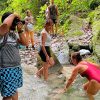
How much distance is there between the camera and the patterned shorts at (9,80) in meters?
5.23

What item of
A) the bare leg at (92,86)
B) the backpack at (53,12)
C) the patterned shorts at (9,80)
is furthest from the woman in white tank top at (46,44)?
the backpack at (53,12)

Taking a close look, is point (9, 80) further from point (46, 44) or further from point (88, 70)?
point (46, 44)

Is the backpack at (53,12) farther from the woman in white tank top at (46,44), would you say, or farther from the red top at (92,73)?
the red top at (92,73)

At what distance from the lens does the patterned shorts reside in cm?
523

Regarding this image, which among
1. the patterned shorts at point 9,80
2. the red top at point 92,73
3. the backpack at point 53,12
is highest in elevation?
the patterned shorts at point 9,80

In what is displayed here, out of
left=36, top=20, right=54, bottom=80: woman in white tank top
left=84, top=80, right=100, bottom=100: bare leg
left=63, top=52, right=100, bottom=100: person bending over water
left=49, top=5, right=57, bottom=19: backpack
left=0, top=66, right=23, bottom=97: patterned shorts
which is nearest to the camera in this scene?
left=0, top=66, right=23, bottom=97: patterned shorts

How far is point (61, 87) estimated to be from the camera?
28.6 feet

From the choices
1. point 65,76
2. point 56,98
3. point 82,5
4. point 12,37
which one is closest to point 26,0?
point 82,5

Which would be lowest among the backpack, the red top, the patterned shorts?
the backpack

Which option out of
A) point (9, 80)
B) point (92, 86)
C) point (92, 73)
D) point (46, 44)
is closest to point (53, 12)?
point (46, 44)

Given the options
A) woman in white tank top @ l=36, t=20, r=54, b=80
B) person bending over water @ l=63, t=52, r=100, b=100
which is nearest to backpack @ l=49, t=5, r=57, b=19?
woman in white tank top @ l=36, t=20, r=54, b=80

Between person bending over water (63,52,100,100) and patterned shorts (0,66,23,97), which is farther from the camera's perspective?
person bending over water (63,52,100,100)

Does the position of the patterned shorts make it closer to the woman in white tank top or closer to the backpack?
the woman in white tank top

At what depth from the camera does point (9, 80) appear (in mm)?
5254
